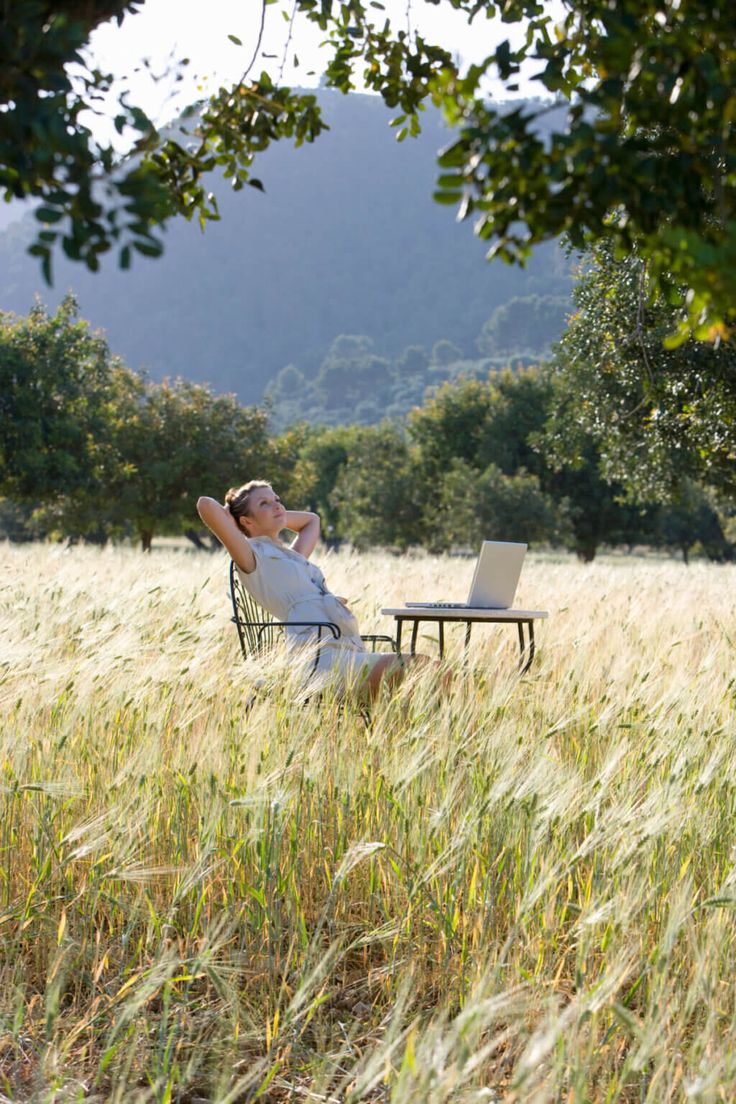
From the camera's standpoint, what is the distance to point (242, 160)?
312cm

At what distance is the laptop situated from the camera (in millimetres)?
6762

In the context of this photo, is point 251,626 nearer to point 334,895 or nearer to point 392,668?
point 392,668

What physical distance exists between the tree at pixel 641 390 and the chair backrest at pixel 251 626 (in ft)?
8.56

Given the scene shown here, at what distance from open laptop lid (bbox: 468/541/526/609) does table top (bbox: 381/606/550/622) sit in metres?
0.24

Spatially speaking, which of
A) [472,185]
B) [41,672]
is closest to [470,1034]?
[472,185]

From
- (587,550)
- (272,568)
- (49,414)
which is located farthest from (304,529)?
(587,550)

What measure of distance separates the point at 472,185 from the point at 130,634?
3436mm

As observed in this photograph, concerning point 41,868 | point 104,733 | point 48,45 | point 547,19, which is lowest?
point 41,868

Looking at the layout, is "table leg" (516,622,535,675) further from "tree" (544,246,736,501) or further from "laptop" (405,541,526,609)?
"tree" (544,246,736,501)

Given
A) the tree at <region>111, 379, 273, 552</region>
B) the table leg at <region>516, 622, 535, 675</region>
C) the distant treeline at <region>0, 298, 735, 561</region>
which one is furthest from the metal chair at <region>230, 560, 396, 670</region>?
the tree at <region>111, 379, 273, 552</region>

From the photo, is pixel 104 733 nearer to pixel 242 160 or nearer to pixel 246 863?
pixel 246 863

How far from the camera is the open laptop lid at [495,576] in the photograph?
677 centimetres

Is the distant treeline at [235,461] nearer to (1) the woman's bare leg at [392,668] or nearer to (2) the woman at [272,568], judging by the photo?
(2) the woman at [272,568]

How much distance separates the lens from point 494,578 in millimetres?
6867
